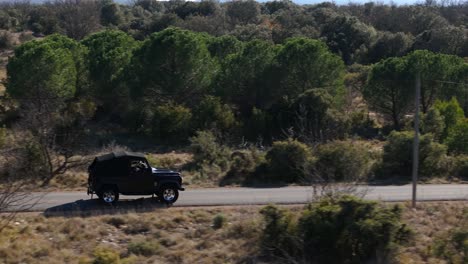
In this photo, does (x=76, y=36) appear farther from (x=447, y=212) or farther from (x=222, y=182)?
(x=447, y=212)

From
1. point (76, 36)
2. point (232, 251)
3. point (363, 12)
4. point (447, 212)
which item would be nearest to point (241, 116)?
point (447, 212)

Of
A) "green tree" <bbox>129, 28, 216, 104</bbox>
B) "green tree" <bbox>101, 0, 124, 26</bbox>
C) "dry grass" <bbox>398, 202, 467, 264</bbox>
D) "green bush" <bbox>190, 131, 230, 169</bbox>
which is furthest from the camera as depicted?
"green tree" <bbox>101, 0, 124, 26</bbox>

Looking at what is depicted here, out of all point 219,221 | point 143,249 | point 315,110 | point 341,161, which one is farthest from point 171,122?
point 143,249

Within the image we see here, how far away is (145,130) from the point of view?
37.8 meters

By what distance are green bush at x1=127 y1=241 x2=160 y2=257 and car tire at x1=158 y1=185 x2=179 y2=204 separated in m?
3.51

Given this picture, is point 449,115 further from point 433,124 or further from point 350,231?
point 350,231

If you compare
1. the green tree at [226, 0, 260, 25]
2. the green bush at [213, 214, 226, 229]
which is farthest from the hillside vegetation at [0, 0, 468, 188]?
the green tree at [226, 0, 260, 25]

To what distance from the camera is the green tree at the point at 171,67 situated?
38469 millimetres

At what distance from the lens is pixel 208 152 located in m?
27.9

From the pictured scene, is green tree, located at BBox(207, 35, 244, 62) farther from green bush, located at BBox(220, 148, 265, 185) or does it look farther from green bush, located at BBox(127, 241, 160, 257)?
green bush, located at BBox(127, 241, 160, 257)

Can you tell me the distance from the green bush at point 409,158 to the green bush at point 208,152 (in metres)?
6.86

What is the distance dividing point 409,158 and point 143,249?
14.6 metres

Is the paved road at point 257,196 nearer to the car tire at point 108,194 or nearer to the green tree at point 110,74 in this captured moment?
the car tire at point 108,194

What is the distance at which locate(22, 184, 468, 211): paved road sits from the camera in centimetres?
2056
